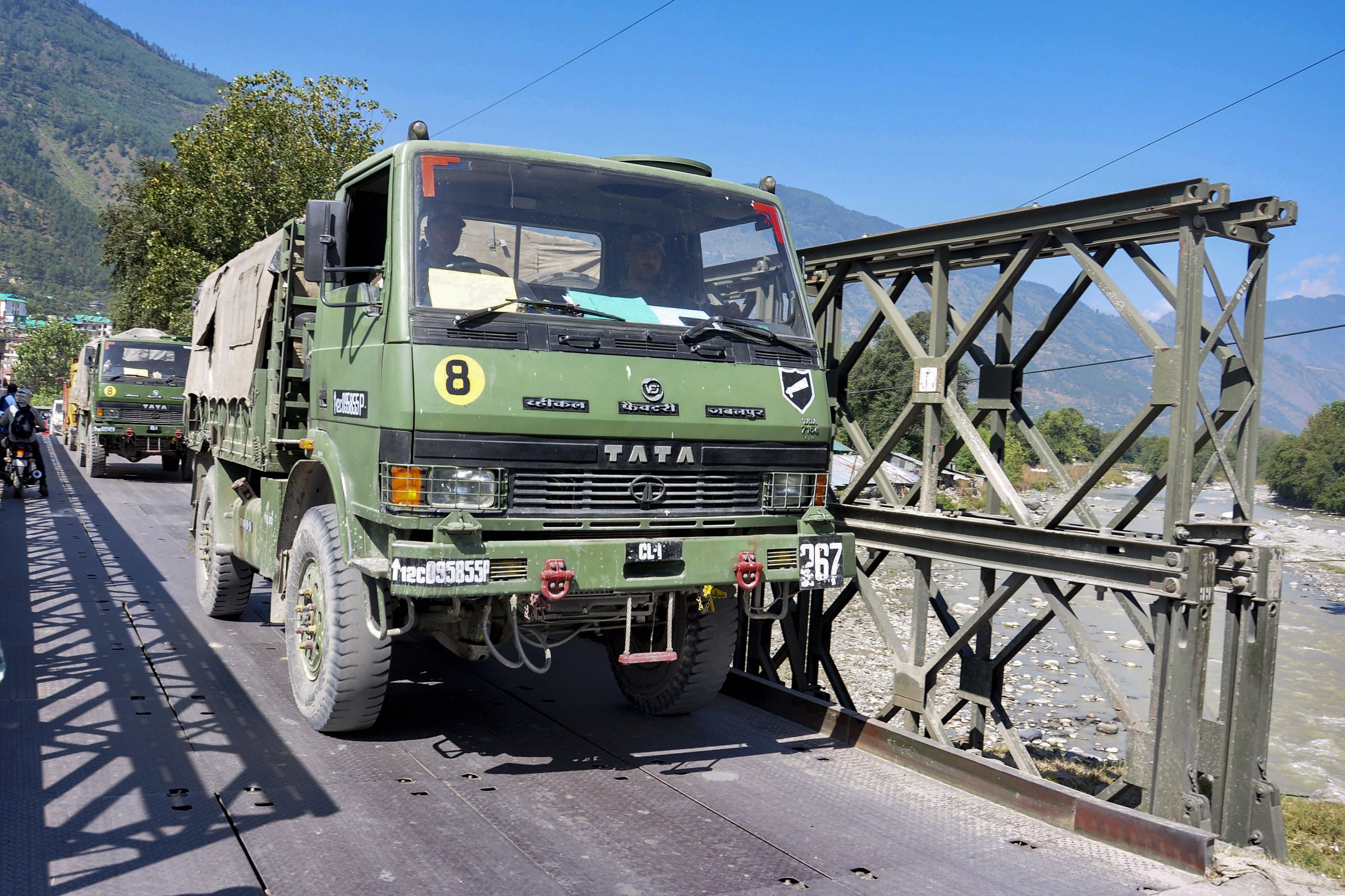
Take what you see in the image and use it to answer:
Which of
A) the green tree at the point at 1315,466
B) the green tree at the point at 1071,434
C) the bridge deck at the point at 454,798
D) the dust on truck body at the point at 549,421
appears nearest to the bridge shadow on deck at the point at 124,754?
the bridge deck at the point at 454,798

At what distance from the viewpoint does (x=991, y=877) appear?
4406 millimetres

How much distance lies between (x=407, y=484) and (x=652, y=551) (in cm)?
118

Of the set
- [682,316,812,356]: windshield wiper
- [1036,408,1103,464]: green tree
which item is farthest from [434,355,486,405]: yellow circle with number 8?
[1036,408,1103,464]: green tree

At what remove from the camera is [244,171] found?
24.9m

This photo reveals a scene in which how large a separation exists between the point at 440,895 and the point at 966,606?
710 inches

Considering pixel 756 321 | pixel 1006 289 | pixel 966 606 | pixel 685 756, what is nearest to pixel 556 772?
pixel 685 756

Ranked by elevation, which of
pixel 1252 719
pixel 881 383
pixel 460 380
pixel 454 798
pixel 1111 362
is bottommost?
pixel 454 798

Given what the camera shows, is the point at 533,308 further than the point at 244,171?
No

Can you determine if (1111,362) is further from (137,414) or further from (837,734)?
(137,414)

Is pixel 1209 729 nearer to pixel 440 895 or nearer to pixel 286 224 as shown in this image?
pixel 440 895

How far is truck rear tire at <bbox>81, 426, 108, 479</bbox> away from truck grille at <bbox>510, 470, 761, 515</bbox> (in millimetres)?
19693

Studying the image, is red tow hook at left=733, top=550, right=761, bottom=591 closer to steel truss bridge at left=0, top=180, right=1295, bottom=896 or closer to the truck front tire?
steel truss bridge at left=0, top=180, right=1295, bottom=896

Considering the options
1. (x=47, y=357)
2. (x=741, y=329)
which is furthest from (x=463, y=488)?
(x=47, y=357)

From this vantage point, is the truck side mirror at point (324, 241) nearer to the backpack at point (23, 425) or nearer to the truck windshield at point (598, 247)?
the truck windshield at point (598, 247)
